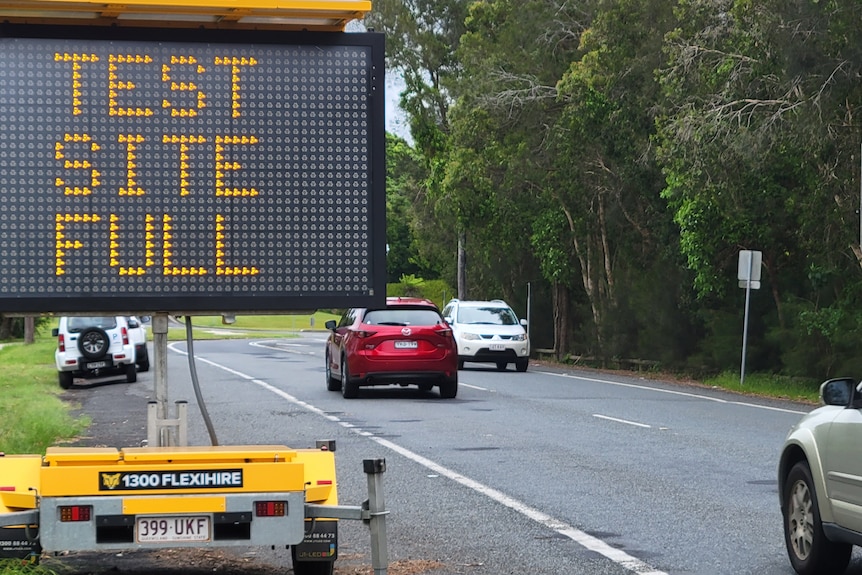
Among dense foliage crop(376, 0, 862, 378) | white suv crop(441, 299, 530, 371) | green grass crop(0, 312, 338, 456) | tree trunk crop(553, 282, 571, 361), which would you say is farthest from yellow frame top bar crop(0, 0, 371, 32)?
tree trunk crop(553, 282, 571, 361)

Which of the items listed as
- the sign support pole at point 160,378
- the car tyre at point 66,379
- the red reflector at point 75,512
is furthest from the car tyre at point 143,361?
the red reflector at point 75,512

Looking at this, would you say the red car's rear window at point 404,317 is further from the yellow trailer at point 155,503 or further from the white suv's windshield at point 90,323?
the yellow trailer at point 155,503

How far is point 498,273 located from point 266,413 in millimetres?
34731

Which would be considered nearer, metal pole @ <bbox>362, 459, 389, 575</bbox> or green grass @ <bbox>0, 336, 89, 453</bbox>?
metal pole @ <bbox>362, 459, 389, 575</bbox>

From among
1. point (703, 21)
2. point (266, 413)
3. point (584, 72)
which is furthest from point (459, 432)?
point (584, 72)

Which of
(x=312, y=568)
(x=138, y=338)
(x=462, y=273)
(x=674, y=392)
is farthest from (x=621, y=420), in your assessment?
(x=462, y=273)

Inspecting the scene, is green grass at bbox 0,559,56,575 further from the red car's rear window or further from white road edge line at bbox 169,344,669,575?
the red car's rear window

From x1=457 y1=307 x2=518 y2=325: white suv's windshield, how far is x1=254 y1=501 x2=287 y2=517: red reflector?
28.7 metres

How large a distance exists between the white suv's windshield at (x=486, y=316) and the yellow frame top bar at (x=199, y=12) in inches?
1115

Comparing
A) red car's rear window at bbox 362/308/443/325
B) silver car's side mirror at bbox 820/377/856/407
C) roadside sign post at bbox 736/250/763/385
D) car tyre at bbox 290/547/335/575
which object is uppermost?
roadside sign post at bbox 736/250/763/385

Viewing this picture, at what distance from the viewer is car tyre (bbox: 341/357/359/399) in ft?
76.0

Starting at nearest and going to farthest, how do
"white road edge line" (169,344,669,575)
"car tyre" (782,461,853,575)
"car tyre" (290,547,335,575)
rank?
"car tyre" (290,547,335,575), "car tyre" (782,461,853,575), "white road edge line" (169,344,669,575)

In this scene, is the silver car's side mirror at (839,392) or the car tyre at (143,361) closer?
the silver car's side mirror at (839,392)

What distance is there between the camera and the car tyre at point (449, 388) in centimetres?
2334
